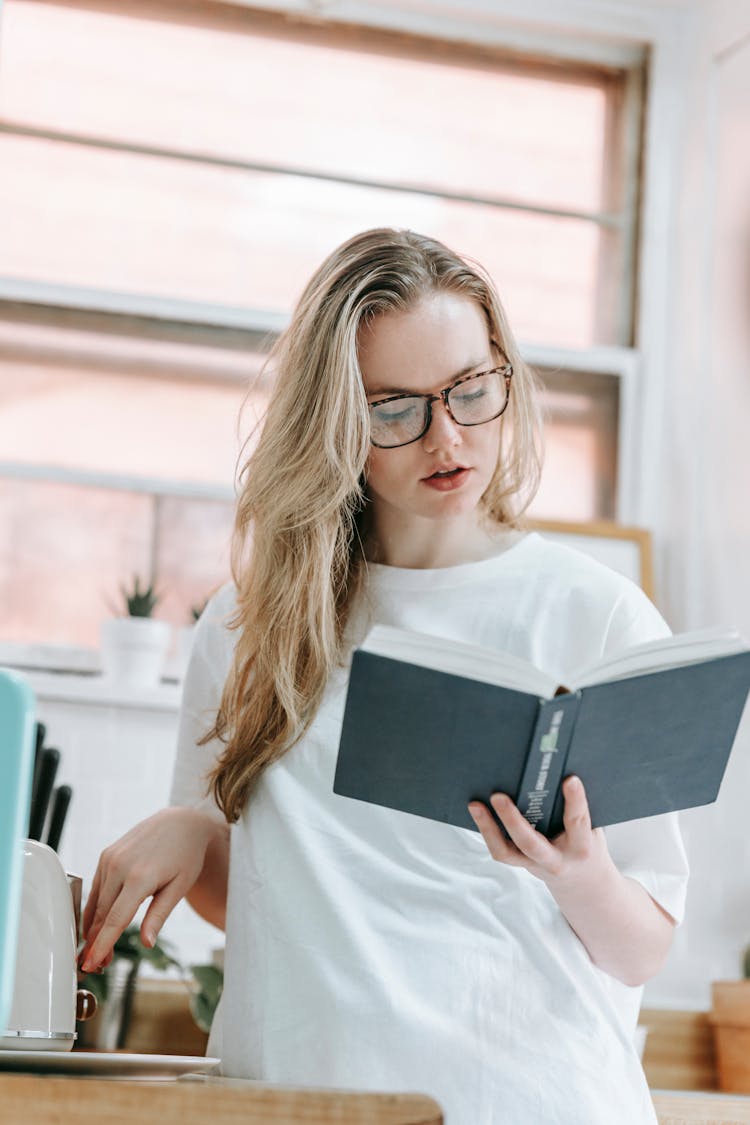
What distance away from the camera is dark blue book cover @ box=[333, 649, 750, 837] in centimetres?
96

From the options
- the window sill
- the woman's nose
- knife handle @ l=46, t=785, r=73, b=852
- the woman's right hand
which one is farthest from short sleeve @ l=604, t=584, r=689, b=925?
the window sill

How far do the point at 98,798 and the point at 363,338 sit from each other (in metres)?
1.23

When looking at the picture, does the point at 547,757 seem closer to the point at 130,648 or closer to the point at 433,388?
the point at 433,388

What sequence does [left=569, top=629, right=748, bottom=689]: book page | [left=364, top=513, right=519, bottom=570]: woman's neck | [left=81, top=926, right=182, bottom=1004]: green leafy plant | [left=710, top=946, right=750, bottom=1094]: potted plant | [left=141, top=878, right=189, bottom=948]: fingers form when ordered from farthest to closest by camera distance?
[left=710, top=946, right=750, bottom=1094]: potted plant < [left=81, top=926, right=182, bottom=1004]: green leafy plant < [left=364, top=513, right=519, bottom=570]: woman's neck < [left=141, top=878, right=189, bottom=948]: fingers < [left=569, top=629, right=748, bottom=689]: book page

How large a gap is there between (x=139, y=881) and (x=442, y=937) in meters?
0.28

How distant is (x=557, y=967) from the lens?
3.85 ft

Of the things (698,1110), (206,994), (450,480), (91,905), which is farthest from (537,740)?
(206,994)

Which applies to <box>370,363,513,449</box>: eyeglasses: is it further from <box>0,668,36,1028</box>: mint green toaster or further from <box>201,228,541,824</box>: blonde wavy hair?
<box>0,668,36,1028</box>: mint green toaster

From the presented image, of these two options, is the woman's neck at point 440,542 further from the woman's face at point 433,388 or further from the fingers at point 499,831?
the fingers at point 499,831

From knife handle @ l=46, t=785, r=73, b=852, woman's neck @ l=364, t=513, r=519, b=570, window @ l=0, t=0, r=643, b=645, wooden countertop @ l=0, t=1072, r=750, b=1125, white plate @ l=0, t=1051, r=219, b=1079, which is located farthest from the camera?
window @ l=0, t=0, r=643, b=645

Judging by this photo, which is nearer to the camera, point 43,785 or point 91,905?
point 91,905

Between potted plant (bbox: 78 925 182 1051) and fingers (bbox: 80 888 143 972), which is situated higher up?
fingers (bbox: 80 888 143 972)

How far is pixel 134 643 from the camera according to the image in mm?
2340

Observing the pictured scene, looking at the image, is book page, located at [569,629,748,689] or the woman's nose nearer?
book page, located at [569,629,748,689]
